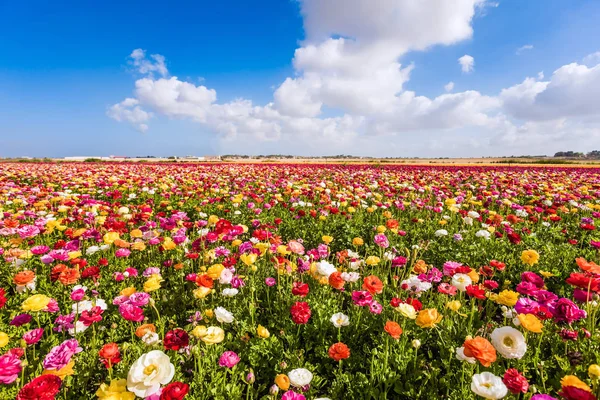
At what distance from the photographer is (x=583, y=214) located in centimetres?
691

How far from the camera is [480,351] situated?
Result: 156 centimetres

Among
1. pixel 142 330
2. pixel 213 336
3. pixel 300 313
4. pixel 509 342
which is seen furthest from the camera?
pixel 300 313

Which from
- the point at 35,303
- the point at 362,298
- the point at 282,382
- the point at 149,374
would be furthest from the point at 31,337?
the point at 362,298

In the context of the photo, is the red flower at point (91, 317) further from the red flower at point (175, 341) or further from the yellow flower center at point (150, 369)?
the yellow flower center at point (150, 369)

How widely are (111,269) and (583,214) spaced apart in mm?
9504

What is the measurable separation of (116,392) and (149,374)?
165mm

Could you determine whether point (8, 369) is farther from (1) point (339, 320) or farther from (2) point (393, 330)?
(2) point (393, 330)

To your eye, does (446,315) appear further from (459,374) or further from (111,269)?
(111,269)

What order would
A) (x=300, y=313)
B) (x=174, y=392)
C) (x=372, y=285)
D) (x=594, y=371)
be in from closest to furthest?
1. (x=174, y=392)
2. (x=594, y=371)
3. (x=300, y=313)
4. (x=372, y=285)

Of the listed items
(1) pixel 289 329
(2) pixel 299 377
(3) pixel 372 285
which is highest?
(3) pixel 372 285

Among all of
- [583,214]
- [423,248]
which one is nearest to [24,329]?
[423,248]

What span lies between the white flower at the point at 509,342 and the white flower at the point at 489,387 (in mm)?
244

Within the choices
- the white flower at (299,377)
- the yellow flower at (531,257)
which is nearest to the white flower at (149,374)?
the white flower at (299,377)

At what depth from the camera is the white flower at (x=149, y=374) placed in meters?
1.44
